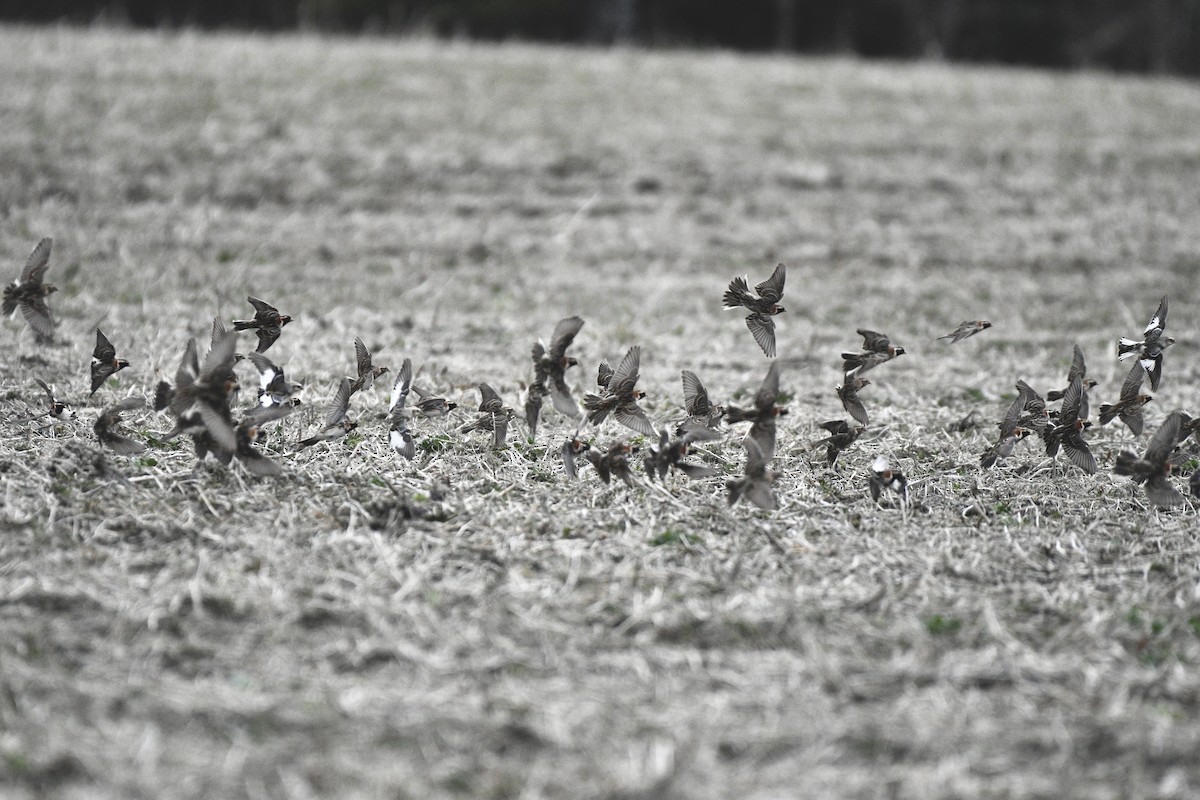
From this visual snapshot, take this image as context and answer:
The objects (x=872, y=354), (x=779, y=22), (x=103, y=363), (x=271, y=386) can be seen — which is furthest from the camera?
(x=779, y=22)

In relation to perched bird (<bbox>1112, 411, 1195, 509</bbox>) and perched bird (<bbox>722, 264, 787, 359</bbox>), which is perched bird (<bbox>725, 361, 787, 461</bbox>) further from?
perched bird (<bbox>1112, 411, 1195, 509</bbox>)

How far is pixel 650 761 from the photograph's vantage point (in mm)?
→ 1904

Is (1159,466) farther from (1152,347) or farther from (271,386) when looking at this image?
(271,386)

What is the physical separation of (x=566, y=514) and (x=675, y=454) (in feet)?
1.23

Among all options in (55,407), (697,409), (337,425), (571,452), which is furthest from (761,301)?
(55,407)

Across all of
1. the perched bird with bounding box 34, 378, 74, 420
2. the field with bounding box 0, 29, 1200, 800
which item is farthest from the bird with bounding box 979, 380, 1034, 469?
the perched bird with bounding box 34, 378, 74, 420

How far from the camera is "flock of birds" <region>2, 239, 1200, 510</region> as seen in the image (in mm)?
2686

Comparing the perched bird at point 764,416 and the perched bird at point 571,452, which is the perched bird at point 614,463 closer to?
the perched bird at point 571,452

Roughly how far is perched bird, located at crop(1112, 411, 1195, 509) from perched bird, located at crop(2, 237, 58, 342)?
341cm

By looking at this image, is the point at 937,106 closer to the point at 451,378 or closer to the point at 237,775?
the point at 451,378

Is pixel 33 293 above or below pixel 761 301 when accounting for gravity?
below

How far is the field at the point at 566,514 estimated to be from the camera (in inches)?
77.0

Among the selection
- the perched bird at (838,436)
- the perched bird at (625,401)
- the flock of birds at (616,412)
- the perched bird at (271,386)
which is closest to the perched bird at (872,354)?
the flock of birds at (616,412)

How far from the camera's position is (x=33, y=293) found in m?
3.04
